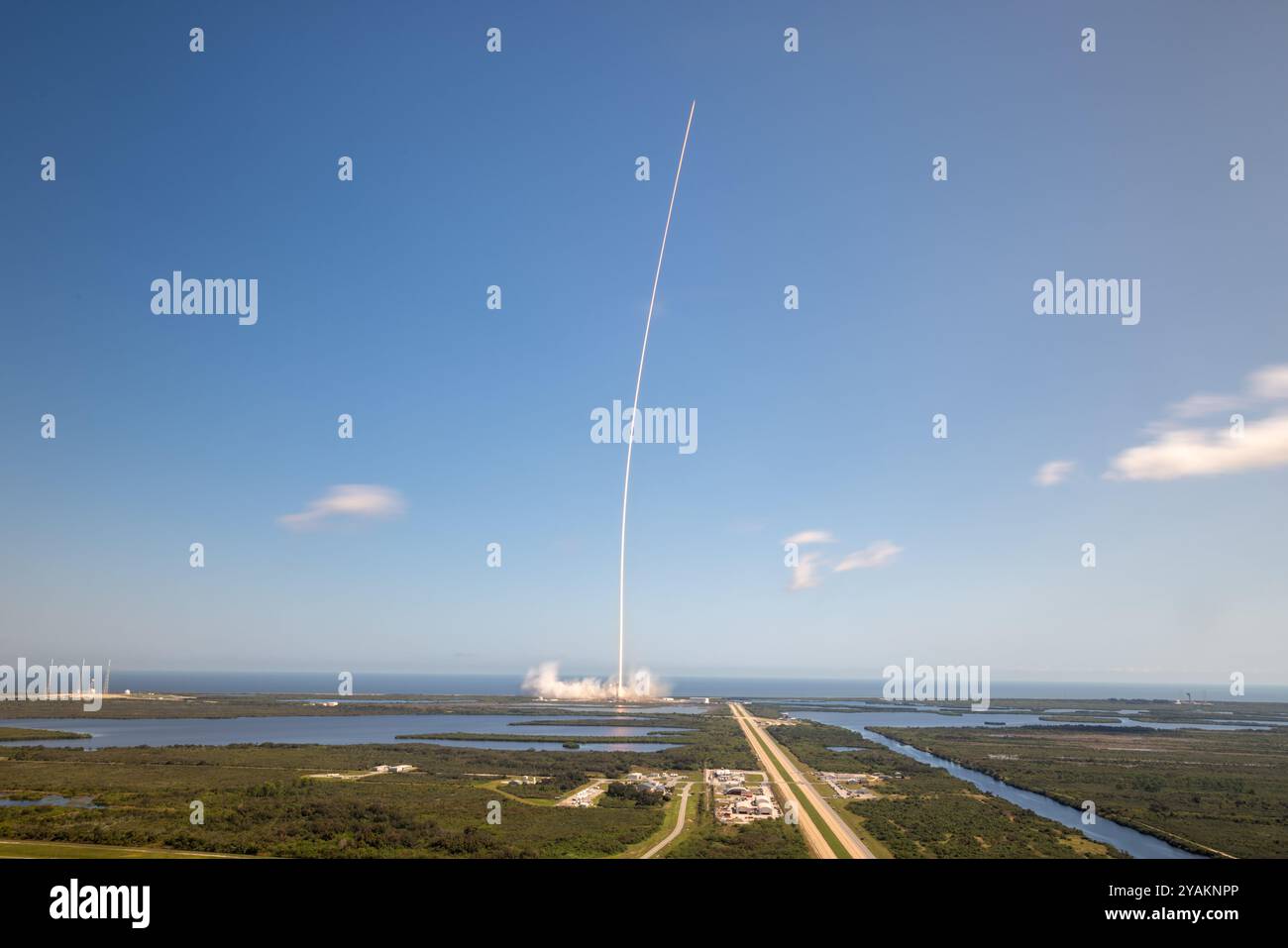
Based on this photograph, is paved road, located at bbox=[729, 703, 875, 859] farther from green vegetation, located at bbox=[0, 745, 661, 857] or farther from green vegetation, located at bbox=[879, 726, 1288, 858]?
green vegetation, located at bbox=[879, 726, 1288, 858]

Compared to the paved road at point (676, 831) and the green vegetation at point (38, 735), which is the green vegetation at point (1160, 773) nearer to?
the paved road at point (676, 831)

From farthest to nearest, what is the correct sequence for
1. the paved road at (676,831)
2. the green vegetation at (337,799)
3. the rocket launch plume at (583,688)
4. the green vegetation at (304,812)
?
1. the rocket launch plume at (583,688)
2. the green vegetation at (337,799)
3. the green vegetation at (304,812)
4. the paved road at (676,831)

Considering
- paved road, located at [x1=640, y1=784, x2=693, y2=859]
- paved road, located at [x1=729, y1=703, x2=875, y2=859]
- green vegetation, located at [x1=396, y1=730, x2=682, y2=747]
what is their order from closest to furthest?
paved road, located at [x1=640, y1=784, x2=693, y2=859]
paved road, located at [x1=729, y1=703, x2=875, y2=859]
green vegetation, located at [x1=396, y1=730, x2=682, y2=747]

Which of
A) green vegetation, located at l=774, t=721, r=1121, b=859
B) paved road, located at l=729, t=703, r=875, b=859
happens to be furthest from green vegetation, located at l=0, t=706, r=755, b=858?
green vegetation, located at l=774, t=721, r=1121, b=859

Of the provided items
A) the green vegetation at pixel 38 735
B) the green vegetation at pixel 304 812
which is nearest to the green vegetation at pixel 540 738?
the green vegetation at pixel 304 812
